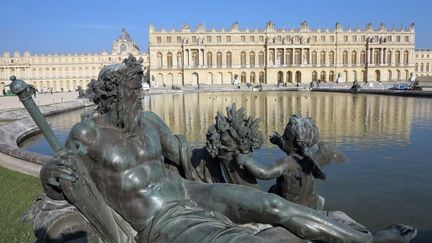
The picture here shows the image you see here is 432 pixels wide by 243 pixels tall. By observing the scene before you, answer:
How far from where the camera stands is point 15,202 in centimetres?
520

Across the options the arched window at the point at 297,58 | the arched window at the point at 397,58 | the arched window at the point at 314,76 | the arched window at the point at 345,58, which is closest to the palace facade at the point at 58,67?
the arched window at the point at 297,58

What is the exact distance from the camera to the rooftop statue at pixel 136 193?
2.14m

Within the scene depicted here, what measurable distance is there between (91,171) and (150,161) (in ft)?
1.13

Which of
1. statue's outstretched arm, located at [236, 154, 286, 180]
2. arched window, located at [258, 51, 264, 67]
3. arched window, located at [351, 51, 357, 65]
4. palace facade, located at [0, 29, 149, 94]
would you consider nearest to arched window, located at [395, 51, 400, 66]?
arched window, located at [351, 51, 357, 65]

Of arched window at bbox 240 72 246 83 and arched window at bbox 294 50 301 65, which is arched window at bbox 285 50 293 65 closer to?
arched window at bbox 294 50 301 65

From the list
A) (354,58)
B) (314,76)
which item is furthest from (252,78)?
(354,58)

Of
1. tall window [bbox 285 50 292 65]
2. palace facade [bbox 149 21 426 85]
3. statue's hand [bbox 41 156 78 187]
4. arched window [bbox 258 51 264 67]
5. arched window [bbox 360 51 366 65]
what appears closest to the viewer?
statue's hand [bbox 41 156 78 187]

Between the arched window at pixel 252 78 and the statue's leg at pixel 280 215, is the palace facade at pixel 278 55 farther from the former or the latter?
the statue's leg at pixel 280 215

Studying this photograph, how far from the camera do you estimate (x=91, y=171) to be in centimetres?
234

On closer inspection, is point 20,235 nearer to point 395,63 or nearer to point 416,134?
point 416,134

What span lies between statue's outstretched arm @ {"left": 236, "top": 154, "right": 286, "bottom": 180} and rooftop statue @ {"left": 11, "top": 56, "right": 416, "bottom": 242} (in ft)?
0.84

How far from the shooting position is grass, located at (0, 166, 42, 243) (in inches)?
161

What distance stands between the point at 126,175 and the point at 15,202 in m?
3.64

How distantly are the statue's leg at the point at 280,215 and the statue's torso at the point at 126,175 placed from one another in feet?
1.16
